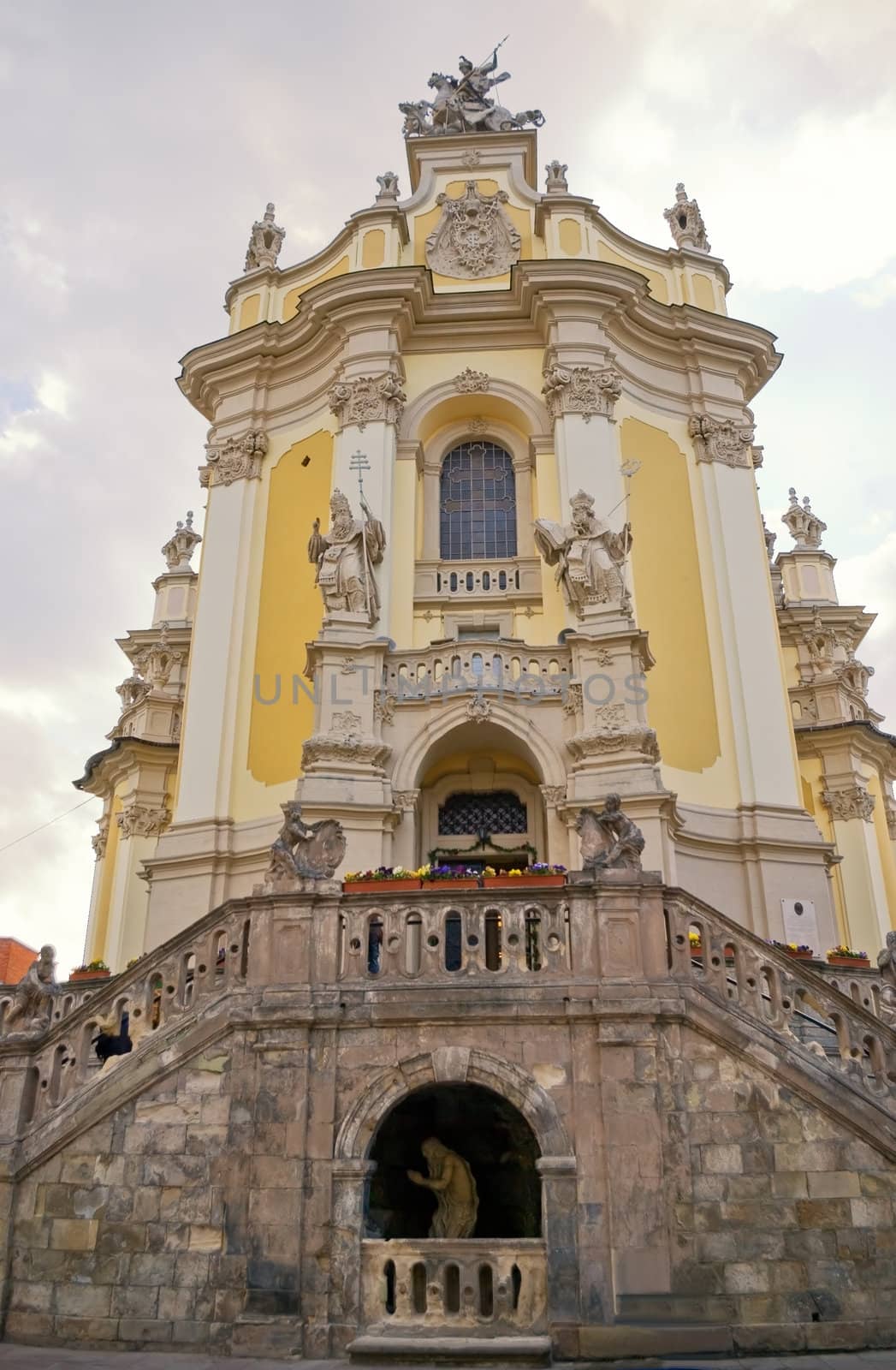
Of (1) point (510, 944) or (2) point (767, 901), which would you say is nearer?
(1) point (510, 944)

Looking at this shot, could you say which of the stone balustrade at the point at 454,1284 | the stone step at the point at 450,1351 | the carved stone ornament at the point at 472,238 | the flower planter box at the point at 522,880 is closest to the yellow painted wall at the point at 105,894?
the carved stone ornament at the point at 472,238

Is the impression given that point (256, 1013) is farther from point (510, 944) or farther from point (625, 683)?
point (625, 683)

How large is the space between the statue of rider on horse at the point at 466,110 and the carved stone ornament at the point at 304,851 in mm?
21567

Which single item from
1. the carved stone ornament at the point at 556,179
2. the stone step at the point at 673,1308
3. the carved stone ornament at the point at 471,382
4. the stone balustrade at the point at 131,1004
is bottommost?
the stone step at the point at 673,1308

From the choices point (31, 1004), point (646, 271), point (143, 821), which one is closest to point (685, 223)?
point (646, 271)

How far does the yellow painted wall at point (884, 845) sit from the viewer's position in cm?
3073

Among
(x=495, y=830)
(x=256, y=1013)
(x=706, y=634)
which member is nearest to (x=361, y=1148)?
(x=256, y=1013)

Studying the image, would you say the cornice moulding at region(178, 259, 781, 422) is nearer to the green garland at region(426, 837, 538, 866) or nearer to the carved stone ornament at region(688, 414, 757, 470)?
the carved stone ornament at region(688, 414, 757, 470)

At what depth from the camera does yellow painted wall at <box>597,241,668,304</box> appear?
26047mm

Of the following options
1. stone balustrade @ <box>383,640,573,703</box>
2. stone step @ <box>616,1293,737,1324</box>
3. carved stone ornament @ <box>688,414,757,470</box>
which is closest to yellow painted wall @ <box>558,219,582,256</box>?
carved stone ornament @ <box>688,414,757,470</box>

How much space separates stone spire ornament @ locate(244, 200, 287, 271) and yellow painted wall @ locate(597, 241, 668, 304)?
795cm

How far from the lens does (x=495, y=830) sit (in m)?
20.9

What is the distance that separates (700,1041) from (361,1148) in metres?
3.37

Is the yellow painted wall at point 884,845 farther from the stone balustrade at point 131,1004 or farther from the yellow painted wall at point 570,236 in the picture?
the stone balustrade at point 131,1004
